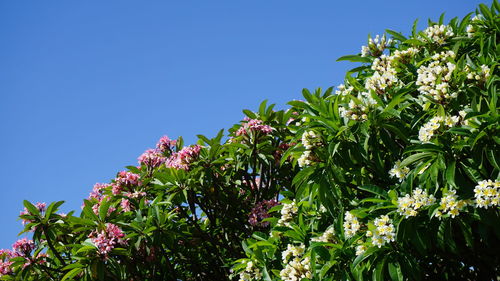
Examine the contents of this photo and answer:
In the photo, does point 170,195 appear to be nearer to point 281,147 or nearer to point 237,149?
point 237,149

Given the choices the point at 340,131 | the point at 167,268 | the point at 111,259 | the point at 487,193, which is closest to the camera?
the point at 487,193

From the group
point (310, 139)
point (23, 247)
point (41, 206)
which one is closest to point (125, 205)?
point (41, 206)

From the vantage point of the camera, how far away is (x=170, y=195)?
16.1 feet

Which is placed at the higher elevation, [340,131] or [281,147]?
[281,147]

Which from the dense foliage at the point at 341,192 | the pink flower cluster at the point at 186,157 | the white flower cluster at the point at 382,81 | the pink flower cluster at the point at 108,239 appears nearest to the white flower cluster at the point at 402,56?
the dense foliage at the point at 341,192

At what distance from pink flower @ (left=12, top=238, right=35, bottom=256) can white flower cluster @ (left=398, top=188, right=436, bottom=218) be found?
3.95 meters

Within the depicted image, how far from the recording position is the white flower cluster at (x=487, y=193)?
116 inches

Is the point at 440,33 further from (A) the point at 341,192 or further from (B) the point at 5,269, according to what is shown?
(B) the point at 5,269

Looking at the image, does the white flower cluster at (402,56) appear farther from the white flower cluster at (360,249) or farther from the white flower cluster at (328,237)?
the white flower cluster at (360,249)

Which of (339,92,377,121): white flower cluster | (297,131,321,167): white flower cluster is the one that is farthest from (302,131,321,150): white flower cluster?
(339,92,377,121): white flower cluster

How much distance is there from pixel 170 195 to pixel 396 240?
2.34 metres

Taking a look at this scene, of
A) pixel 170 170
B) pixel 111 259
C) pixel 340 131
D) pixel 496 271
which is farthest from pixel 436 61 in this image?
pixel 111 259

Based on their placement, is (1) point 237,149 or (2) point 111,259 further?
(1) point 237,149

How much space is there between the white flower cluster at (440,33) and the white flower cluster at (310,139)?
52.4 inches
